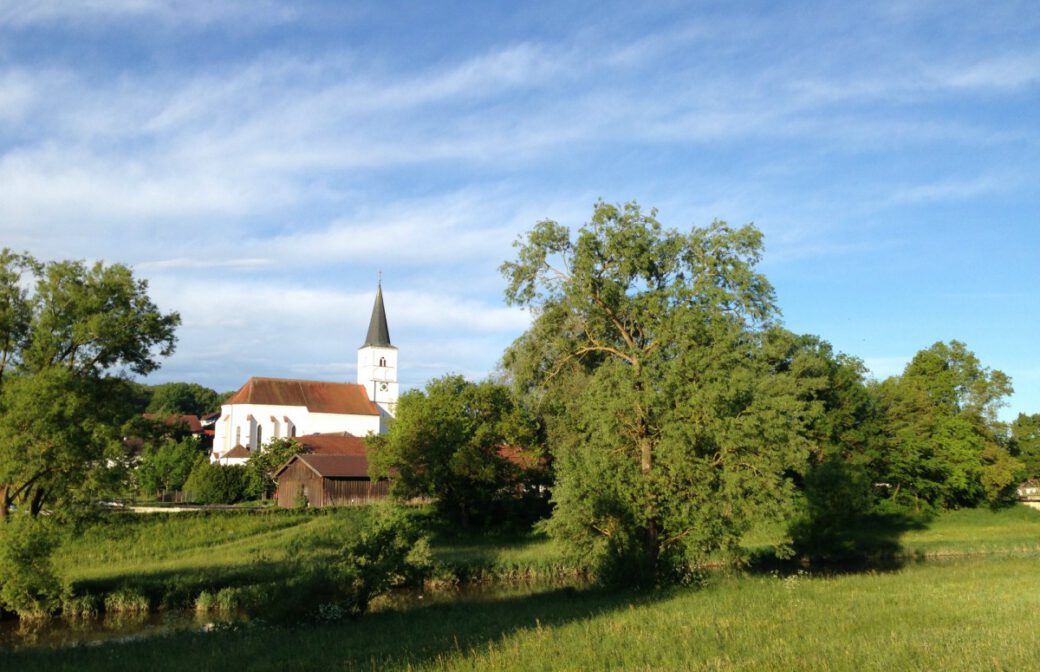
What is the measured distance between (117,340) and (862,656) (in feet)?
88.3

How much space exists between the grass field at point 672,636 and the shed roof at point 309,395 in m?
78.8

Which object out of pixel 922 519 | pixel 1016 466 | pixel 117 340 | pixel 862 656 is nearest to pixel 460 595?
pixel 117 340

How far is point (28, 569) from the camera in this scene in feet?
74.7

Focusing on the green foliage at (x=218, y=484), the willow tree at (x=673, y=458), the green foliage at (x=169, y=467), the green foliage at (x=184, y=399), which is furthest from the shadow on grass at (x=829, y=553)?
the green foliage at (x=184, y=399)

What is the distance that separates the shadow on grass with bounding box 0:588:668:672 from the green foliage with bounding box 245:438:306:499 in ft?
140

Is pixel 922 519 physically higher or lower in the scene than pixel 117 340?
lower

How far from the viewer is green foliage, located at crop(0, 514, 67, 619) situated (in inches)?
885

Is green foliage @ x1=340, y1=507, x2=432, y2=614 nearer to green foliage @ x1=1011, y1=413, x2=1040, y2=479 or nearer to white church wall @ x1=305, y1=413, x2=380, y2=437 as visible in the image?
green foliage @ x1=1011, y1=413, x2=1040, y2=479

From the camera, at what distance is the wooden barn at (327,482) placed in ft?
172

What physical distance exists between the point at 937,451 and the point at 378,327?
80.0 meters

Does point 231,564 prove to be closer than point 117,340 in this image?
No

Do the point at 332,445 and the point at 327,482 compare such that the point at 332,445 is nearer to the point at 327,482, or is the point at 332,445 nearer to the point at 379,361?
the point at 327,482

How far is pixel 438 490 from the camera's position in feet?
146

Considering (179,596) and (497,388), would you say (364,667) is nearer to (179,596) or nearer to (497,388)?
(179,596)
